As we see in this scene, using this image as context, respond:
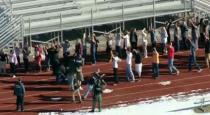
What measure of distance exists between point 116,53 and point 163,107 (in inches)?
171

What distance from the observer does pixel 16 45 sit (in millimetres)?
33750

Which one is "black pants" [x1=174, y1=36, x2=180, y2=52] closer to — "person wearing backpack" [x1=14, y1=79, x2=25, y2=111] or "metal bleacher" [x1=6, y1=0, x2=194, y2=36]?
"metal bleacher" [x1=6, y1=0, x2=194, y2=36]

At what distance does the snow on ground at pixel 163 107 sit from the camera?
94.6 feet

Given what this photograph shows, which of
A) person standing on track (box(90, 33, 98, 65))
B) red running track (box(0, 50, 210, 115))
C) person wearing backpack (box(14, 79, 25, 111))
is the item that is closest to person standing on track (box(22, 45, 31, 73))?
red running track (box(0, 50, 210, 115))

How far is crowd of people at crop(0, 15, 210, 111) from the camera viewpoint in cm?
3002

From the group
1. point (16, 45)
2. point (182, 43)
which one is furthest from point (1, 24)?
point (182, 43)

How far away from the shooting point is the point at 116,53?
32906 millimetres

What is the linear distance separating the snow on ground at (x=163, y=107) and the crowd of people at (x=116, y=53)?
973 millimetres

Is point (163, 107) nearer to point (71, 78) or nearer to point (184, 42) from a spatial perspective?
point (71, 78)

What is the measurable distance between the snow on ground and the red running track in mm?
352

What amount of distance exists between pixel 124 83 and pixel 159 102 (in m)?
2.29

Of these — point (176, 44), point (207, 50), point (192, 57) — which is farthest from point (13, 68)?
point (207, 50)

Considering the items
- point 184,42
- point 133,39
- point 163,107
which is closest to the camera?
point 163,107

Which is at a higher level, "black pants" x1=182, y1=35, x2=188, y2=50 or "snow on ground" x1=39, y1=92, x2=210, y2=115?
"black pants" x1=182, y1=35, x2=188, y2=50
